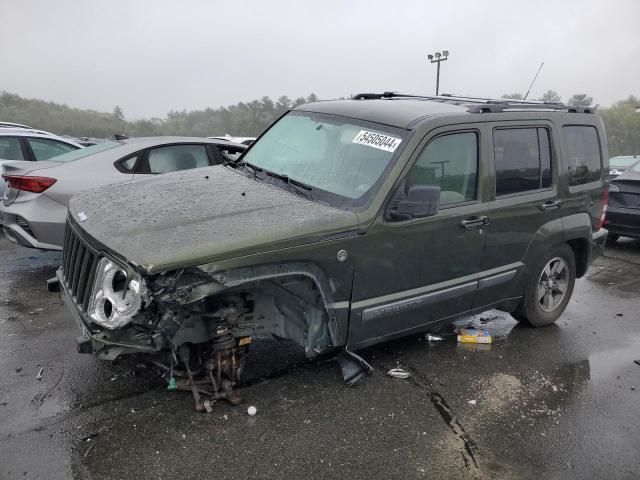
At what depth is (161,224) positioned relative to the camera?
9.49 ft

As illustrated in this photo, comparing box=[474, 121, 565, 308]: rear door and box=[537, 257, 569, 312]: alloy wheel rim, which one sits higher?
box=[474, 121, 565, 308]: rear door

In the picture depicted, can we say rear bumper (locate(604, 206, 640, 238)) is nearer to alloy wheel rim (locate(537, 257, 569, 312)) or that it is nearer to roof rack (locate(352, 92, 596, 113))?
roof rack (locate(352, 92, 596, 113))

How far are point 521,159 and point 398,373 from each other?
2014 millimetres

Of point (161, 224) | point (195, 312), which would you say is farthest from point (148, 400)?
point (161, 224)

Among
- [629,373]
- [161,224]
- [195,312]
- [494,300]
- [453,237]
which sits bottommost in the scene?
[629,373]

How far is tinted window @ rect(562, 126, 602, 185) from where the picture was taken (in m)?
4.61

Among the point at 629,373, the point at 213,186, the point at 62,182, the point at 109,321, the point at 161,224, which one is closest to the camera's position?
the point at 109,321

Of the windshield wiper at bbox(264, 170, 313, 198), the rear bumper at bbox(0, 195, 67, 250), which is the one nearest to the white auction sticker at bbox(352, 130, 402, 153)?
the windshield wiper at bbox(264, 170, 313, 198)

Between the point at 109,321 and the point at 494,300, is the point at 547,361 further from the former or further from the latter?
the point at 109,321

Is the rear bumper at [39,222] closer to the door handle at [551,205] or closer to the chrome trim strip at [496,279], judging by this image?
the chrome trim strip at [496,279]

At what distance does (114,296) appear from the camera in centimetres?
274

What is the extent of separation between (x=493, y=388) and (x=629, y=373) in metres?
1.26

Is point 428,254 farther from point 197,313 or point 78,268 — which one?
point 78,268

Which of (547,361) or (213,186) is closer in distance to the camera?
(213,186)
